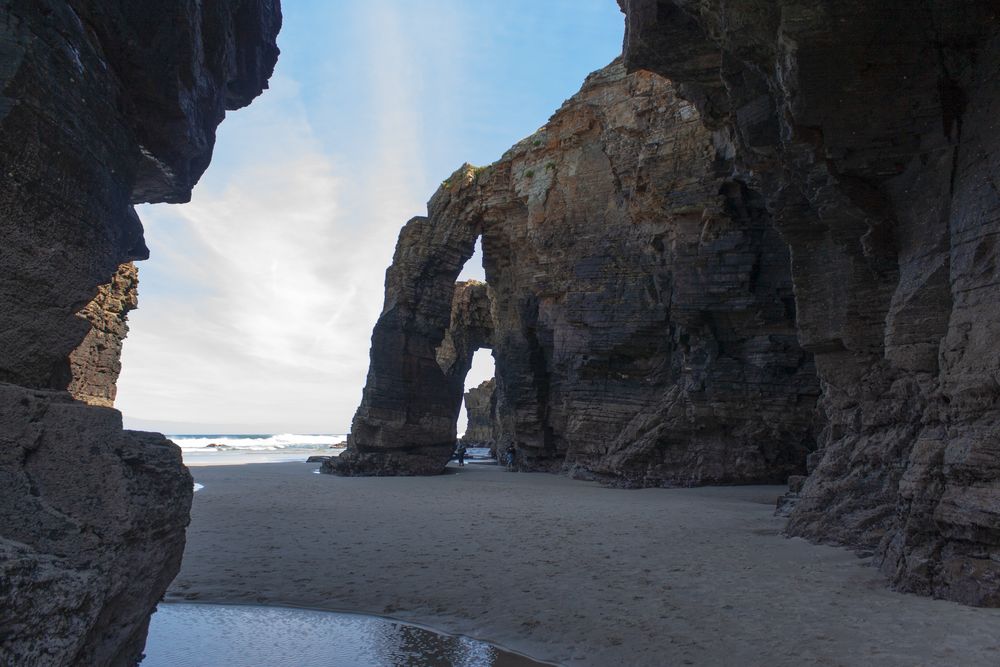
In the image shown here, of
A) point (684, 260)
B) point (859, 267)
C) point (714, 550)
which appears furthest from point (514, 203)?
point (714, 550)

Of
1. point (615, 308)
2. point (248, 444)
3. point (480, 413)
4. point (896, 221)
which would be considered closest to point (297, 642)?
point (896, 221)

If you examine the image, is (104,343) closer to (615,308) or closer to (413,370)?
(413,370)

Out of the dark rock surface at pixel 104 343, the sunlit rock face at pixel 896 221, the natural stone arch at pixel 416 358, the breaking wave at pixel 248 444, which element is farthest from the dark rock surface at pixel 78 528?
the breaking wave at pixel 248 444

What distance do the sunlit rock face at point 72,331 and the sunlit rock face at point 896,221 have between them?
6.79 metres

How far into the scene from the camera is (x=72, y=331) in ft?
14.7

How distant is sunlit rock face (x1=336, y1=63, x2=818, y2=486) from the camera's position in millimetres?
20422

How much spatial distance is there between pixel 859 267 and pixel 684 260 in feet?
36.1

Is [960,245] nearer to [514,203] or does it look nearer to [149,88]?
[149,88]

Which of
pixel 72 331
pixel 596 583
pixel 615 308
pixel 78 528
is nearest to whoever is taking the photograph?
pixel 78 528

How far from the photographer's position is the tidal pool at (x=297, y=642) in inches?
214

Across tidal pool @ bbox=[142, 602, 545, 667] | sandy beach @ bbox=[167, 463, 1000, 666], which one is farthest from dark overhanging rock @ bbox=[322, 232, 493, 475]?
tidal pool @ bbox=[142, 602, 545, 667]

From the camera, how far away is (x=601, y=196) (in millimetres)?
26781

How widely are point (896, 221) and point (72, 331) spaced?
9.59m

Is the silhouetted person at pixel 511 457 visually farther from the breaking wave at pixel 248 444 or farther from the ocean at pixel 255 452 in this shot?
the breaking wave at pixel 248 444
